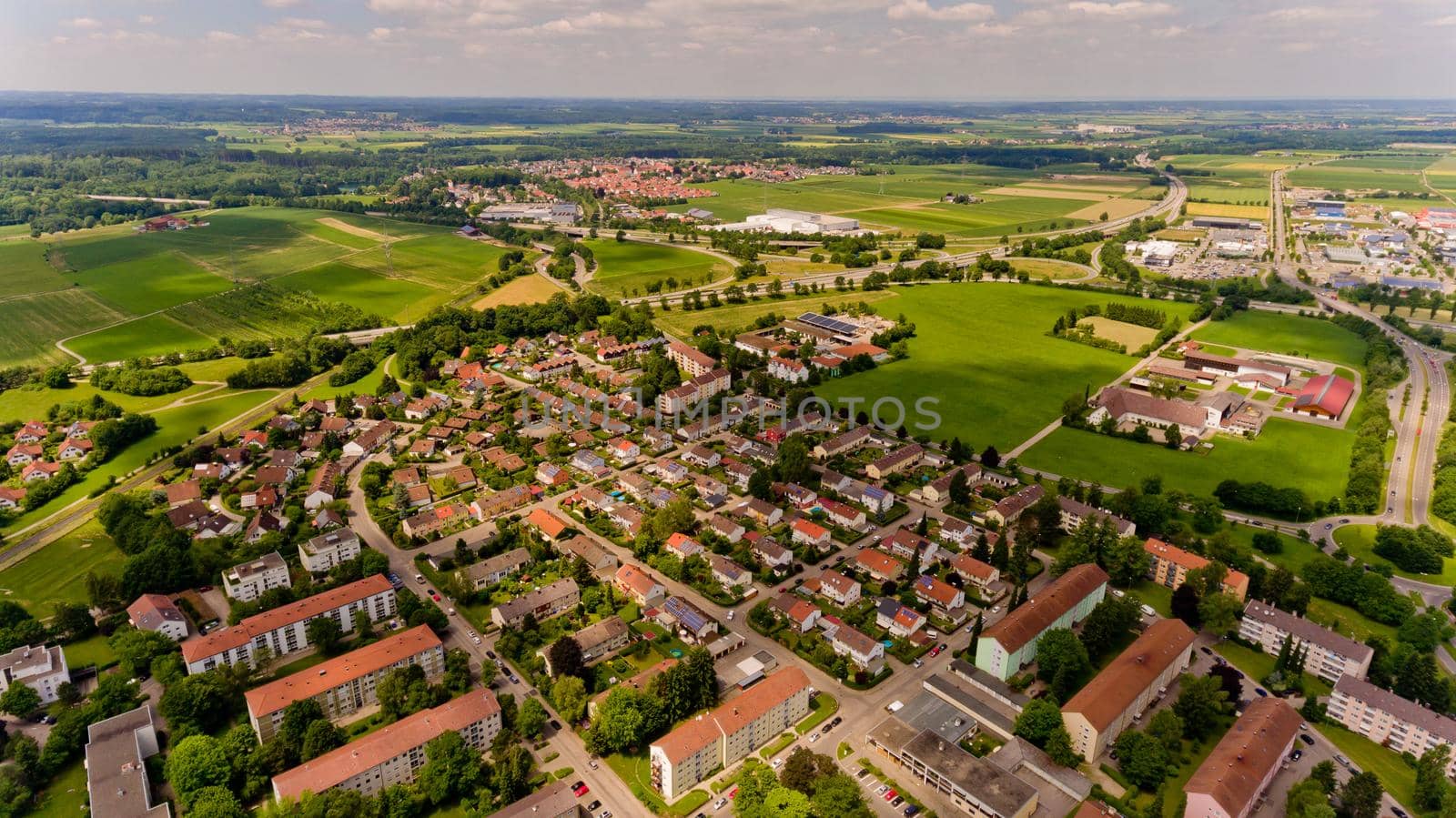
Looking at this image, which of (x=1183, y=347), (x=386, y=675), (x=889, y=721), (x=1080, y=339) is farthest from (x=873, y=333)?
(x=386, y=675)

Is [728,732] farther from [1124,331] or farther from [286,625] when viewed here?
[1124,331]

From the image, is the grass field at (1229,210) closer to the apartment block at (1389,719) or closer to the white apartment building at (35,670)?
the apartment block at (1389,719)

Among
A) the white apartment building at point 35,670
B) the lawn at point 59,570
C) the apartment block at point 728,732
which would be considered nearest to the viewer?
the apartment block at point 728,732

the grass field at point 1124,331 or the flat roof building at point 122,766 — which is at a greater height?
the grass field at point 1124,331

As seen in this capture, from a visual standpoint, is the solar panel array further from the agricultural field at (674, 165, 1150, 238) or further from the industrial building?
the agricultural field at (674, 165, 1150, 238)

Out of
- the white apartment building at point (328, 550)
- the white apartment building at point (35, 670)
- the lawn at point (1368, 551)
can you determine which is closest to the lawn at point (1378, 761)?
the lawn at point (1368, 551)

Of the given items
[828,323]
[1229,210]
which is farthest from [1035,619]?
[1229,210]

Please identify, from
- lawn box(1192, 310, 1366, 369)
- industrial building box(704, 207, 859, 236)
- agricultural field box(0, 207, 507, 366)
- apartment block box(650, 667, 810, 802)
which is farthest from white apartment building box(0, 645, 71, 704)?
industrial building box(704, 207, 859, 236)

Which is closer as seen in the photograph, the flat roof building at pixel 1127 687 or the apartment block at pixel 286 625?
the flat roof building at pixel 1127 687
